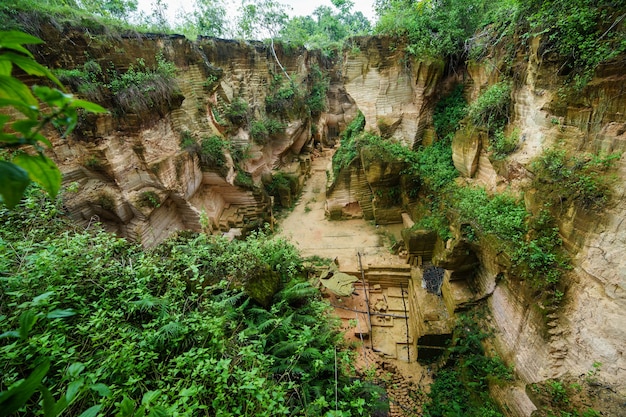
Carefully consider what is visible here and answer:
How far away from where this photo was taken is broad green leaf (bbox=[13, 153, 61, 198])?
2.66 ft

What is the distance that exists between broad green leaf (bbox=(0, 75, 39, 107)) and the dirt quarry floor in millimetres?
4507

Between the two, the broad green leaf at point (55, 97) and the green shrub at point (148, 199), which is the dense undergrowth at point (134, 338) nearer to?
the broad green leaf at point (55, 97)

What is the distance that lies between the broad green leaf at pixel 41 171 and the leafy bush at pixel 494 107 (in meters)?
8.51

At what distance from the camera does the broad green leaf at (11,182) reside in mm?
701

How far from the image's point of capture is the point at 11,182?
71 cm

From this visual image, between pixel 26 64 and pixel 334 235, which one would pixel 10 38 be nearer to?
pixel 26 64

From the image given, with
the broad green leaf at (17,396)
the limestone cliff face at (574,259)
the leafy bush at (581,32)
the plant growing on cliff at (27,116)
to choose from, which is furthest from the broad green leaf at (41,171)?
the leafy bush at (581,32)

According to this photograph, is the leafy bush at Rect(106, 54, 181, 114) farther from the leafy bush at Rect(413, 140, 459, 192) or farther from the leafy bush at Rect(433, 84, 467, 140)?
the leafy bush at Rect(433, 84, 467, 140)

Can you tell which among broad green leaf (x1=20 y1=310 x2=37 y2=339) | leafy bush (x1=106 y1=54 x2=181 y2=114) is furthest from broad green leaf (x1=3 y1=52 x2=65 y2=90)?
leafy bush (x1=106 y1=54 x2=181 y2=114)

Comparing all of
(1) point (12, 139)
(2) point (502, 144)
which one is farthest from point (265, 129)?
(1) point (12, 139)

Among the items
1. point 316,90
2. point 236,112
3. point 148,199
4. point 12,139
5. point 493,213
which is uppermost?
point 316,90

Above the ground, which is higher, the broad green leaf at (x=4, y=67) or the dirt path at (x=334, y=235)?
the broad green leaf at (x=4, y=67)

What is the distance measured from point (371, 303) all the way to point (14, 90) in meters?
9.12

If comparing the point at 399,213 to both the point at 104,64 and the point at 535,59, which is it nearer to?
the point at 535,59
